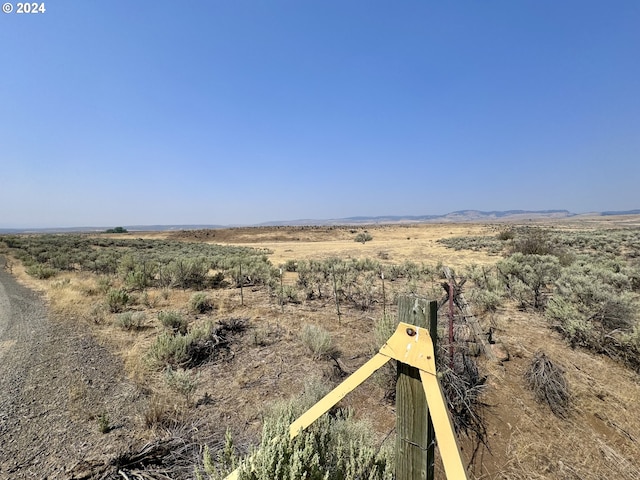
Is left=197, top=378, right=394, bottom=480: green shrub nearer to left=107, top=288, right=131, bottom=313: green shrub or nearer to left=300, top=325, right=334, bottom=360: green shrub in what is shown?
left=300, top=325, right=334, bottom=360: green shrub

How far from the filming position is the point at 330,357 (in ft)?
18.2

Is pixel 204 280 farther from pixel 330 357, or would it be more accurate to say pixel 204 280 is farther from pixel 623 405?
pixel 623 405

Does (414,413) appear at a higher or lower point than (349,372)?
higher

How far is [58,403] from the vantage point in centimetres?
426

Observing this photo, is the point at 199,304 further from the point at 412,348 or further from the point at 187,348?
the point at 412,348

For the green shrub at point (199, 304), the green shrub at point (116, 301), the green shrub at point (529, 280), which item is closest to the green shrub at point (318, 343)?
the green shrub at point (199, 304)

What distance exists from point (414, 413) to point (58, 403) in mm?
5013

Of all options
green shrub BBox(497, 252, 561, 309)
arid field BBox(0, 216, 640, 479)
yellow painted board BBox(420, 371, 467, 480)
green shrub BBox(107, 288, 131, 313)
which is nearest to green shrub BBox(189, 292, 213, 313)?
arid field BBox(0, 216, 640, 479)

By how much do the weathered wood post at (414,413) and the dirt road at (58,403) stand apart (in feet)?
9.50

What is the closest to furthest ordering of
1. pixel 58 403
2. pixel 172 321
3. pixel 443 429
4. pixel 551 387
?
pixel 443 429 < pixel 58 403 < pixel 551 387 < pixel 172 321

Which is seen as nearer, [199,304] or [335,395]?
[335,395]

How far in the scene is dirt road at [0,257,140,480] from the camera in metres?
3.16

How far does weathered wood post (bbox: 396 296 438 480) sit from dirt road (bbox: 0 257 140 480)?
290 cm

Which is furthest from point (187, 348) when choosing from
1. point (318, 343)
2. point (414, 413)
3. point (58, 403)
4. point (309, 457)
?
point (414, 413)
